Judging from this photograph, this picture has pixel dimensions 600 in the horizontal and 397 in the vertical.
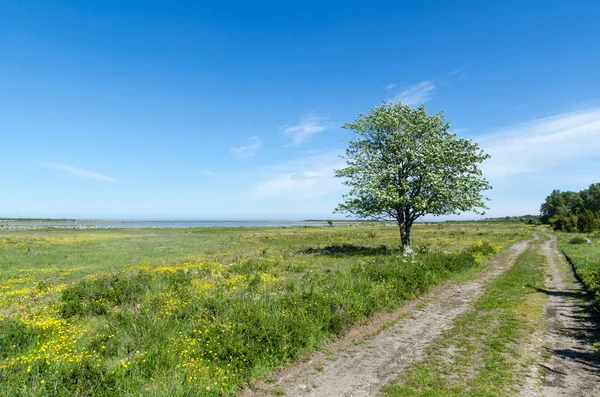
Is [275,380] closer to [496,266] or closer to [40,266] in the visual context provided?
[496,266]

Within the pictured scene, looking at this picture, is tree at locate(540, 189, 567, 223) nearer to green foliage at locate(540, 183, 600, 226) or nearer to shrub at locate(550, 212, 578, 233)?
green foliage at locate(540, 183, 600, 226)

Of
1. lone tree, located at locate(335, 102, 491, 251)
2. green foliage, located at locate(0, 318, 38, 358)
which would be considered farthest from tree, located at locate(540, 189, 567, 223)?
green foliage, located at locate(0, 318, 38, 358)

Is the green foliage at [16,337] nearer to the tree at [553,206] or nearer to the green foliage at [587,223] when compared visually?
the green foliage at [587,223]

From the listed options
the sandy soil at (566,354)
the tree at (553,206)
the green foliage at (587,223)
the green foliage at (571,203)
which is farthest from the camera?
the tree at (553,206)

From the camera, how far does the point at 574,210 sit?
438 feet

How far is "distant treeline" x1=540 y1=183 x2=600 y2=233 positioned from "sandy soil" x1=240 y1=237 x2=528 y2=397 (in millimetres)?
92271

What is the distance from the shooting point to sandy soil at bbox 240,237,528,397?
7.57 meters

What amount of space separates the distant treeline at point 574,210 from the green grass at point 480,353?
292ft

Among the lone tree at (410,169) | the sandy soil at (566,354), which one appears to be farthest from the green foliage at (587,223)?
the sandy soil at (566,354)

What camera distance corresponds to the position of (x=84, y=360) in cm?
752

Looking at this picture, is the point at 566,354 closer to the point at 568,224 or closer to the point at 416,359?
the point at 416,359

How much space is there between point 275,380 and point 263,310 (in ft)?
9.95

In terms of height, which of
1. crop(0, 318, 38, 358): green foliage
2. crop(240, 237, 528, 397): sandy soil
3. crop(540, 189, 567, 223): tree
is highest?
crop(540, 189, 567, 223): tree

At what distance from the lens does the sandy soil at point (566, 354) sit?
742 cm
